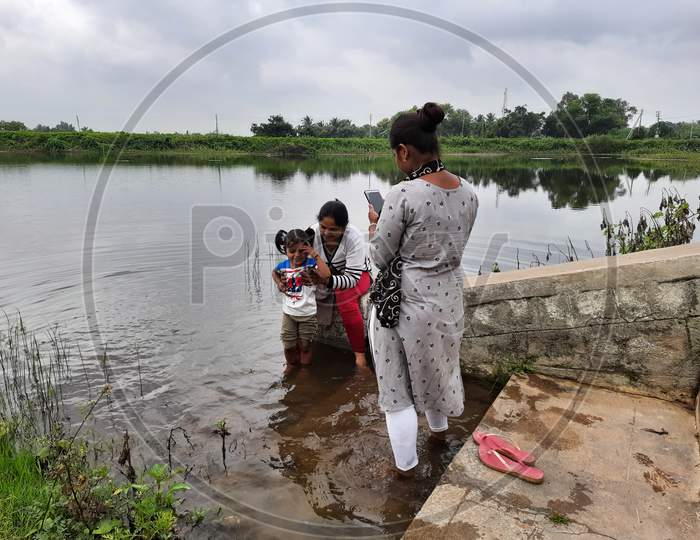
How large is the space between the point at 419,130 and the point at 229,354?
10.1ft

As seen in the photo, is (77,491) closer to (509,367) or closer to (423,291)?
(423,291)

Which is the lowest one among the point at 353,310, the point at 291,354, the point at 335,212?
the point at 291,354

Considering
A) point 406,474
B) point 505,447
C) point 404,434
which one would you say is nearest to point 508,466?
point 505,447

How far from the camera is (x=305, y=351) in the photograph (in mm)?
4051

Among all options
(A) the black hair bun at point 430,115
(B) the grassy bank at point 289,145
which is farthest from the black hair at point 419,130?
(B) the grassy bank at point 289,145

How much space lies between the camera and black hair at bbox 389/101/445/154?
202 cm

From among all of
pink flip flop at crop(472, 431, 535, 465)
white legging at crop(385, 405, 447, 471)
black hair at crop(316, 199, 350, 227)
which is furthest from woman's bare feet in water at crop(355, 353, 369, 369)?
pink flip flop at crop(472, 431, 535, 465)

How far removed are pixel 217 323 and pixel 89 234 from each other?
5430 millimetres

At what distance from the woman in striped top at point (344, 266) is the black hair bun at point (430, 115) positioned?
4.29 feet

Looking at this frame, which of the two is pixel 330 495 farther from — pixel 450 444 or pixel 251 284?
pixel 251 284

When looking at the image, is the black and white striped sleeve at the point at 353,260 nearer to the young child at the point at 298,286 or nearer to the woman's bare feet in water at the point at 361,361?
the young child at the point at 298,286

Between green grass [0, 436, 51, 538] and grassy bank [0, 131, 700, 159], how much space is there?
36237mm

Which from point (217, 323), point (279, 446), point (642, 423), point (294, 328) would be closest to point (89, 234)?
point (217, 323)

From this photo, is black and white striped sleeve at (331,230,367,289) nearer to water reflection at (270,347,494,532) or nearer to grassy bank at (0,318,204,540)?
water reflection at (270,347,494,532)
